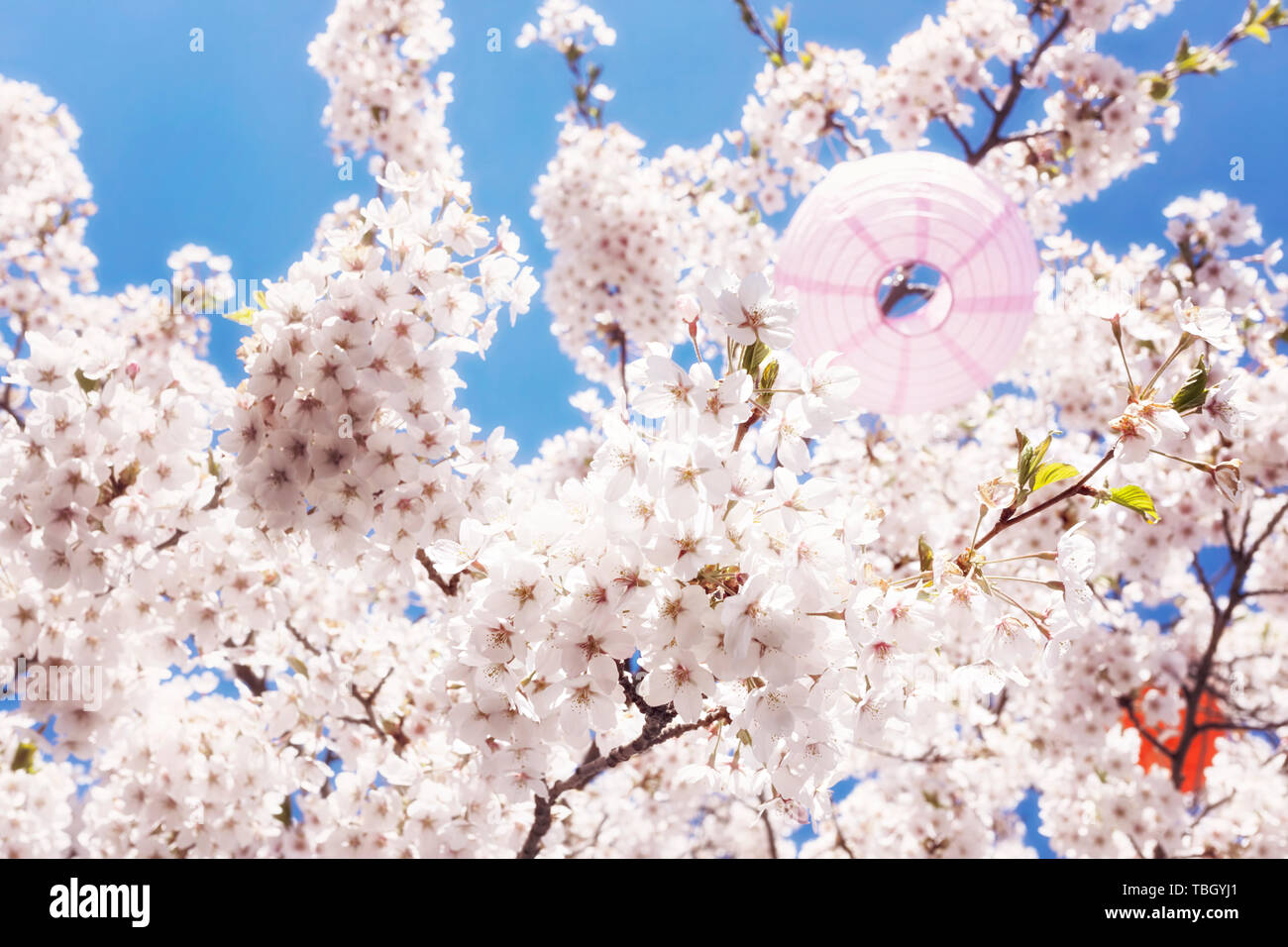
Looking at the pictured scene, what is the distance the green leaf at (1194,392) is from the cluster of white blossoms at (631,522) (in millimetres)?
15

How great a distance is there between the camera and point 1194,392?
1502mm

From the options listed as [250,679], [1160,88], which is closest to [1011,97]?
[1160,88]

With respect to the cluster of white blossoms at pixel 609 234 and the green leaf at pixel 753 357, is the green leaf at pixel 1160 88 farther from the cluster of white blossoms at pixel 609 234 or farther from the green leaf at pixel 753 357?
the green leaf at pixel 753 357

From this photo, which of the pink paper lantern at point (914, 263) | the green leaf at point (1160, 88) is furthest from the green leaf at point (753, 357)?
the green leaf at point (1160, 88)

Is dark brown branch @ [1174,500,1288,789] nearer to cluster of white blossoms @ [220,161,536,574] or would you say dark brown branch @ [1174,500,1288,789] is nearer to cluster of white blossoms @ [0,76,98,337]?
cluster of white blossoms @ [220,161,536,574]

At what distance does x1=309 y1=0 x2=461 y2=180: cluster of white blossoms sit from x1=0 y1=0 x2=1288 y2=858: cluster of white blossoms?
3 cm

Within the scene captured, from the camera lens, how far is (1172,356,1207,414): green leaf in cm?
150

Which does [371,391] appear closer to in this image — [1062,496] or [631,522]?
[631,522]

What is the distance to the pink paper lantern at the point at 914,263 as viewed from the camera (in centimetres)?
323

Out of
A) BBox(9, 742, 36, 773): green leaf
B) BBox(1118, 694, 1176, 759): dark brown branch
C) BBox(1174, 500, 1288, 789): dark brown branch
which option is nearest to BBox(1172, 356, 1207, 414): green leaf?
BBox(1174, 500, 1288, 789): dark brown branch

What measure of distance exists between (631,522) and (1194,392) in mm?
1190
